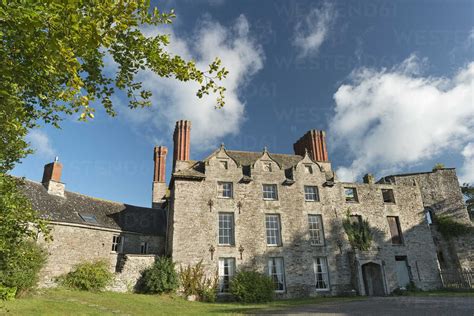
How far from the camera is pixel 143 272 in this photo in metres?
21.0

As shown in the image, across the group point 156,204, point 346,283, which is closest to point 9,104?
point 346,283

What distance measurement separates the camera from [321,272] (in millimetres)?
23328

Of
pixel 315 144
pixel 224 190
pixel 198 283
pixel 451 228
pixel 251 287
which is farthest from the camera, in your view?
pixel 315 144

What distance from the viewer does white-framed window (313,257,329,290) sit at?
23.0 metres

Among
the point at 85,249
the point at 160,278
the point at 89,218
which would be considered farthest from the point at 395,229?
the point at 89,218

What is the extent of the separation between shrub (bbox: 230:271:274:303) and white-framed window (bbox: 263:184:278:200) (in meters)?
6.27

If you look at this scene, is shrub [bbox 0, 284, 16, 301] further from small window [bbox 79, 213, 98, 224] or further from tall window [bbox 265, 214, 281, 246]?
small window [bbox 79, 213, 98, 224]

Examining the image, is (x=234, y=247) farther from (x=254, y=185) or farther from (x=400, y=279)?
(x=400, y=279)

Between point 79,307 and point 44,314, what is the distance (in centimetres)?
215

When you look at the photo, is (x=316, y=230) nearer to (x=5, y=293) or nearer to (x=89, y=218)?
(x=89, y=218)

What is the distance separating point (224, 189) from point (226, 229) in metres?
3.13

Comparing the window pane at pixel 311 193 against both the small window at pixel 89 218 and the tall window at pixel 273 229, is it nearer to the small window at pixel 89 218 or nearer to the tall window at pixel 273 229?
the tall window at pixel 273 229

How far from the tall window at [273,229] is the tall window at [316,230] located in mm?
2685

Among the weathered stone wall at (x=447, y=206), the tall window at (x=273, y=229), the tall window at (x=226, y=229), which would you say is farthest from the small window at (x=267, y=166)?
the weathered stone wall at (x=447, y=206)
